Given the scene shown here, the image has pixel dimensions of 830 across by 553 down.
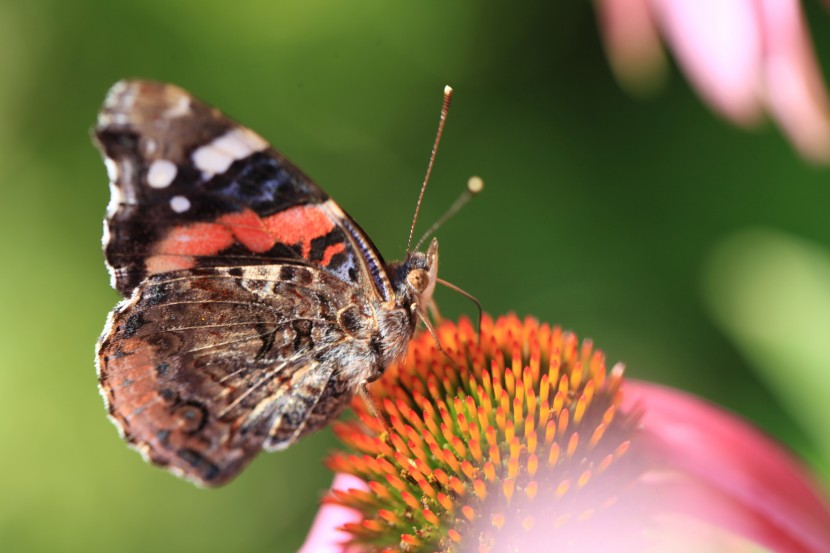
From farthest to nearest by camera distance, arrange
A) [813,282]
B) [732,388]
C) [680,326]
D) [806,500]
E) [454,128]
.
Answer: [454,128] → [680,326] → [732,388] → [813,282] → [806,500]

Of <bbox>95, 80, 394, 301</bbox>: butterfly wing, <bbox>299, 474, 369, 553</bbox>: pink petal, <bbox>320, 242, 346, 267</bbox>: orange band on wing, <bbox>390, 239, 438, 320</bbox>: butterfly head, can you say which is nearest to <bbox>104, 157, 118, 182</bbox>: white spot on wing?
<bbox>95, 80, 394, 301</bbox>: butterfly wing

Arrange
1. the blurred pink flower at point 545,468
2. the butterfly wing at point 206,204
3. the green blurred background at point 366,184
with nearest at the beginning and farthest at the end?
the blurred pink flower at point 545,468 < the butterfly wing at point 206,204 < the green blurred background at point 366,184

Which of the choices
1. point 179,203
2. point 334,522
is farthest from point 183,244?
point 334,522

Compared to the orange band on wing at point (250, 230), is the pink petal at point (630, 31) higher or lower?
higher

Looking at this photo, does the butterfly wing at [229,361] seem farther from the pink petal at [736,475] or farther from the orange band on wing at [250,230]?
the pink petal at [736,475]

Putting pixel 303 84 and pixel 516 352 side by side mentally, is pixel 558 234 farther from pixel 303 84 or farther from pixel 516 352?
pixel 516 352

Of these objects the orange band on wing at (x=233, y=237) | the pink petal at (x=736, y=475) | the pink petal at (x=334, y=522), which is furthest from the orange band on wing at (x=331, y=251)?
the pink petal at (x=736, y=475)

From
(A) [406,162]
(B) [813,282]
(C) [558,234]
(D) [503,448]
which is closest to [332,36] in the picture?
(A) [406,162]
